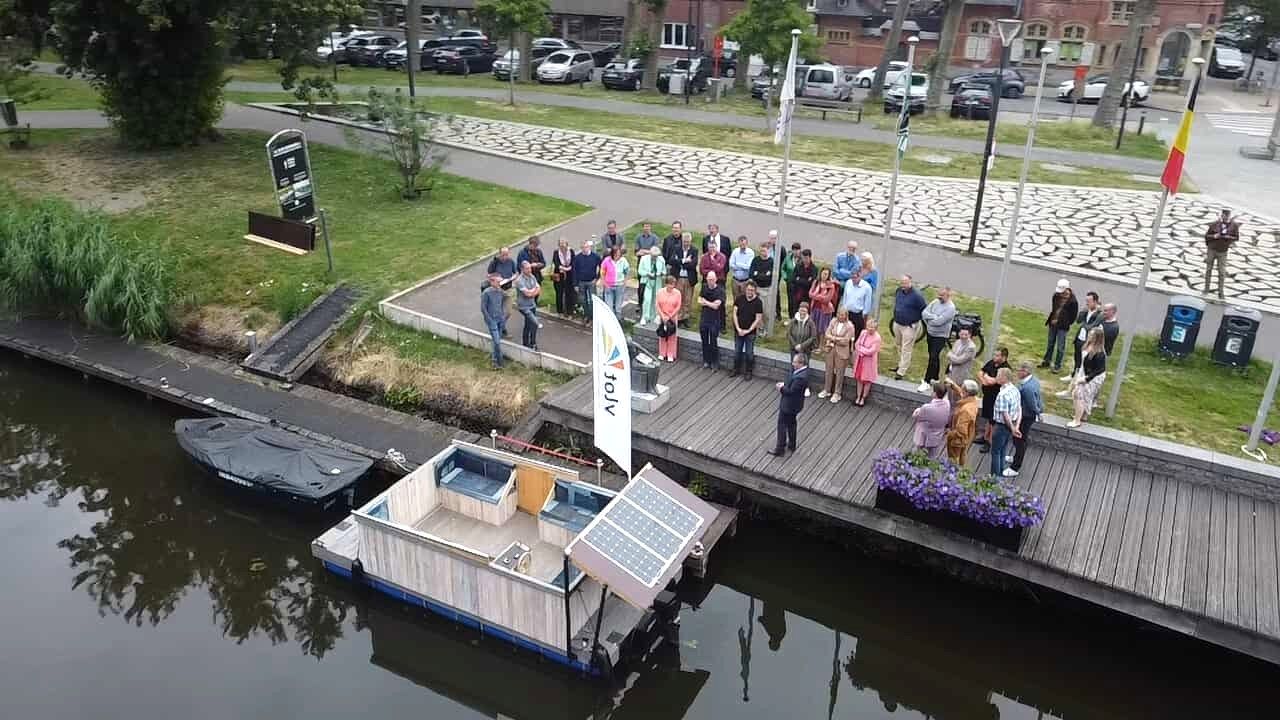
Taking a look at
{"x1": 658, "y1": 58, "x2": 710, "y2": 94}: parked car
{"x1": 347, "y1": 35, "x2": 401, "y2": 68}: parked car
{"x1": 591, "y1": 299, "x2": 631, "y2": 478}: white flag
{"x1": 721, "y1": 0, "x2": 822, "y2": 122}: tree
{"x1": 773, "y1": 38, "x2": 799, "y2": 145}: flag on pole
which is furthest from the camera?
{"x1": 347, "y1": 35, "x2": 401, "y2": 68}: parked car

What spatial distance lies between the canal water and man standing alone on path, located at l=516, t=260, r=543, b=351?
460cm

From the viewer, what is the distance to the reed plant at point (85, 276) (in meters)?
17.8

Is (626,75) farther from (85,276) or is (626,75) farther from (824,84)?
(85,276)

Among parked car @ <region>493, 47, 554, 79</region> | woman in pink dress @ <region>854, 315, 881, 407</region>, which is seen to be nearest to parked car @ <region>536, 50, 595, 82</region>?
parked car @ <region>493, 47, 554, 79</region>

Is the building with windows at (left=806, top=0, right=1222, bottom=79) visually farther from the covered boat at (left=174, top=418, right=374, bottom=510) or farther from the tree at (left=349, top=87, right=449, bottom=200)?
the covered boat at (left=174, top=418, right=374, bottom=510)

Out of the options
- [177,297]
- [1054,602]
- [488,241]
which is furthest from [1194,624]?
[177,297]

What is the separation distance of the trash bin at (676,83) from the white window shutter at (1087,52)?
22014 mm

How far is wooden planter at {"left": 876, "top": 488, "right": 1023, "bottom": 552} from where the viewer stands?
11094 millimetres

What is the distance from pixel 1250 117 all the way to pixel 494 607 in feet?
124

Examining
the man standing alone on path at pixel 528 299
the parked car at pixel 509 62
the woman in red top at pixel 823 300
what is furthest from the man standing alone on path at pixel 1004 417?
the parked car at pixel 509 62

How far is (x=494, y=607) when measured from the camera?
1113 cm

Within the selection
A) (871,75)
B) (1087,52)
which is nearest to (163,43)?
(871,75)

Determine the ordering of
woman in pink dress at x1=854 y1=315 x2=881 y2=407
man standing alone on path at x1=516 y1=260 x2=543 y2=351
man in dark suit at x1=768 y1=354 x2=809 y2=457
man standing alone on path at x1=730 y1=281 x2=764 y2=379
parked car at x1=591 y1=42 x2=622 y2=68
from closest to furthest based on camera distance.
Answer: man in dark suit at x1=768 y1=354 x2=809 y2=457, woman in pink dress at x1=854 y1=315 x2=881 y2=407, man standing alone on path at x1=730 y1=281 x2=764 y2=379, man standing alone on path at x1=516 y1=260 x2=543 y2=351, parked car at x1=591 y1=42 x2=622 y2=68

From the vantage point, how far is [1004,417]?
39.2ft
